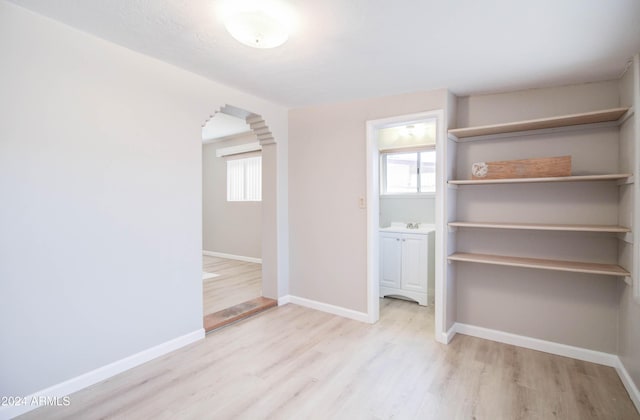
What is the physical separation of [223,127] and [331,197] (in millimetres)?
2989

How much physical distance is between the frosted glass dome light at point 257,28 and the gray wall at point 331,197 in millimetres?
1592

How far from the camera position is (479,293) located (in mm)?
2982

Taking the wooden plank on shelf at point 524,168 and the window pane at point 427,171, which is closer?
the wooden plank on shelf at point 524,168

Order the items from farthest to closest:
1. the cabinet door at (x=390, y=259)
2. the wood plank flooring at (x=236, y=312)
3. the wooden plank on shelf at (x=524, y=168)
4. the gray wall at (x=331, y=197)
A: 1. the cabinet door at (x=390, y=259)
2. the gray wall at (x=331, y=197)
3. the wood plank flooring at (x=236, y=312)
4. the wooden plank on shelf at (x=524, y=168)

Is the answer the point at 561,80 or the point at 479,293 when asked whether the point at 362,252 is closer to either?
the point at 479,293

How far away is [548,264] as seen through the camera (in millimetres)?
2479

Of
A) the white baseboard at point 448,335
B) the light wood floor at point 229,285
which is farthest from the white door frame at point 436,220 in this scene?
the light wood floor at point 229,285

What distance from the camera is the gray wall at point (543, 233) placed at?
8.15 feet

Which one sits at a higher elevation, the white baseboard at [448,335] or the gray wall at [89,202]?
the gray wall at [89,202]

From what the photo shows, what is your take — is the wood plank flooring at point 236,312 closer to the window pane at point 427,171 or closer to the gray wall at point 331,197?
the gray wall at point 331,197

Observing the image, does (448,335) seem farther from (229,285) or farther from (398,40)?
(229,285)

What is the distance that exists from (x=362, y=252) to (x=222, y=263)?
12.0ft

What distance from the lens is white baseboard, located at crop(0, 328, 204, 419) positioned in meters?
1.83

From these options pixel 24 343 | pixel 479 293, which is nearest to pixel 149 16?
pixel 24 343
